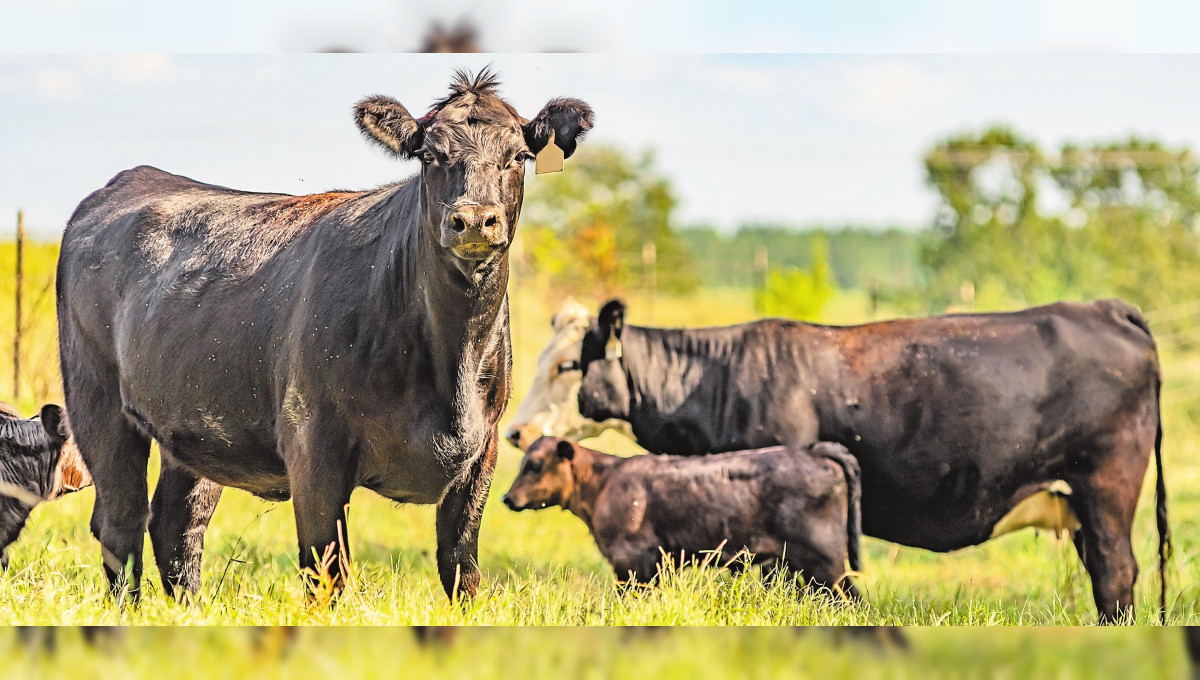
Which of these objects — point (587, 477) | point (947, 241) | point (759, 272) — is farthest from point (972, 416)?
point (759, 272)

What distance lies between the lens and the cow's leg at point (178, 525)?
5668mm

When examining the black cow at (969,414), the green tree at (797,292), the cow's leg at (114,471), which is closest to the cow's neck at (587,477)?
the black cow at (969,414)

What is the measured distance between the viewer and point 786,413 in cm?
577

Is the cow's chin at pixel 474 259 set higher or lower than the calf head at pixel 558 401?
higher

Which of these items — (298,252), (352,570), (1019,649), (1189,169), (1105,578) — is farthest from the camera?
(1189,169)

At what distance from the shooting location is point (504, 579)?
5.83m

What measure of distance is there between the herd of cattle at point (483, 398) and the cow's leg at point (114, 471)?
0.04ft

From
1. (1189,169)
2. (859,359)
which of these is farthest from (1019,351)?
(1189,169)

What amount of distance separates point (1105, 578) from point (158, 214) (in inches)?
203

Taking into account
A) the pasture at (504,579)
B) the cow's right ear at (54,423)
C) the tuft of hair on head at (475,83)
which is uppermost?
the tuft of hair on head at (475,83)

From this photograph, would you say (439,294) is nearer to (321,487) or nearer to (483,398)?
(483,398)

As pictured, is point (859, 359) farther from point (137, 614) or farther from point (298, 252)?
point (137, 614)

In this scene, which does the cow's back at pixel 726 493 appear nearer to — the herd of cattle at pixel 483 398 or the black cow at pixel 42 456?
the herd of cattle at pixel 483 398

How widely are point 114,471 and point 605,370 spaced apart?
2.61 metres
